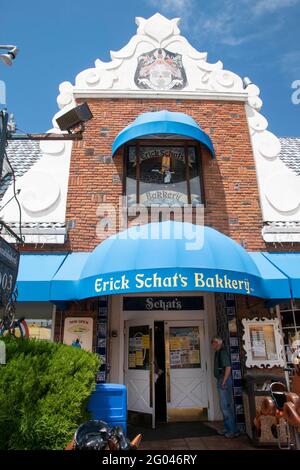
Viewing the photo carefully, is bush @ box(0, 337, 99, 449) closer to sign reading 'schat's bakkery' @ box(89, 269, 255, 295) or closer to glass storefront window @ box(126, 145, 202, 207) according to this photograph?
sign reading 'schat's bakkery' @ box(89, 269, 255, 295)

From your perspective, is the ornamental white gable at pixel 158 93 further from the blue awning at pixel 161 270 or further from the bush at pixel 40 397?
the bush at pixel 40 397

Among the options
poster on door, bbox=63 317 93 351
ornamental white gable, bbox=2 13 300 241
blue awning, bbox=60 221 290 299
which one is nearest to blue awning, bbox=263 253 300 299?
blue awning, bbox=60 221 290 299

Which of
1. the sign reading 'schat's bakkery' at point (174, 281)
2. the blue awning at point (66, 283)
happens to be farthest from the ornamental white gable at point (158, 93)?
the sign reading 'schat's bakkery' at point (174, 281)

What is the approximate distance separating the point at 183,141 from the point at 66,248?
3.91 metres

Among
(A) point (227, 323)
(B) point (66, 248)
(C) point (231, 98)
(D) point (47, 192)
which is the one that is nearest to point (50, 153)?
(D) point (47, 192)

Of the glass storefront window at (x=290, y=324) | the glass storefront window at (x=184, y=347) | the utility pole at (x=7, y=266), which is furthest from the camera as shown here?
the glass storefront window at (x=184, y=347)

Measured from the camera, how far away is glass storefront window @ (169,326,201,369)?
8422 mm

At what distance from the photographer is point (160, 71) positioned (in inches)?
365

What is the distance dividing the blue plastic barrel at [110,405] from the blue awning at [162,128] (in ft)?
17.2

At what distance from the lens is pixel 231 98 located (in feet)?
29.9

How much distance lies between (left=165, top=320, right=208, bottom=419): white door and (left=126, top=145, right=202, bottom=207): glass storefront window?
10.2 feet

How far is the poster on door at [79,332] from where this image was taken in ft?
23.3

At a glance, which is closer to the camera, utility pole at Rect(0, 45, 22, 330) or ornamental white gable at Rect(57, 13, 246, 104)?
utility pole at Rect(0, 45, 22, 330)
